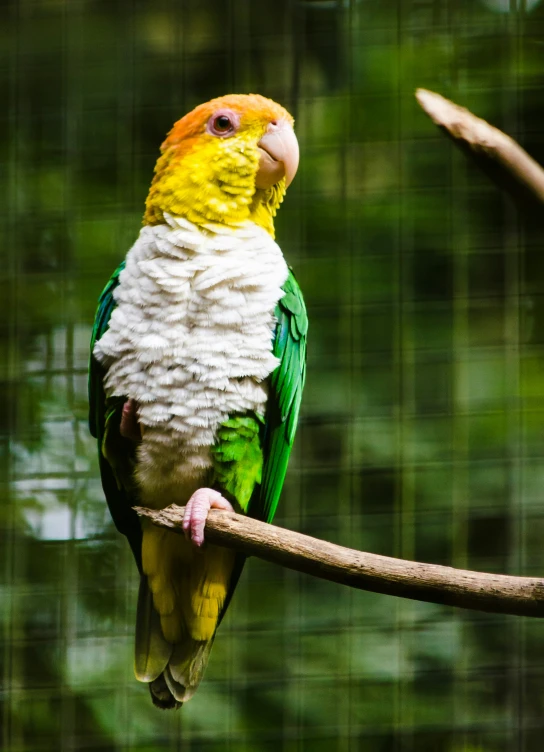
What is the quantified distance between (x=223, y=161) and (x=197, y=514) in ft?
1.22

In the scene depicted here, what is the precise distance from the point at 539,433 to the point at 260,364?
0.76 metres

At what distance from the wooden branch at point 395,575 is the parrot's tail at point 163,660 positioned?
0.21 meters

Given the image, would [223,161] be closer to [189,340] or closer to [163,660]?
[189,340]

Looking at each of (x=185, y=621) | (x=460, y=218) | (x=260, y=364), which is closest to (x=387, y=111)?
(x=460, y=218)

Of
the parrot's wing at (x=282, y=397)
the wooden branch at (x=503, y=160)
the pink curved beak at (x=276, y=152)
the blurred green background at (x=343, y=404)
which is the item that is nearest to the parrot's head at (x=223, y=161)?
the pink curved beak at (x=276, y=152)

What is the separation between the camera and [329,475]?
1509 millimetres

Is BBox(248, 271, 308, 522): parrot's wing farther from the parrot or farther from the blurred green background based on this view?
the blurred green background

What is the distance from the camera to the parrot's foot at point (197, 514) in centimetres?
82

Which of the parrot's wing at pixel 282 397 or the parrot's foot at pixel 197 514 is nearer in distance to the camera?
the parrot's foot at pixel 197 514

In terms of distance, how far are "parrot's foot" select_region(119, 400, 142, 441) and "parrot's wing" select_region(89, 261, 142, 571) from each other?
15 millimetres

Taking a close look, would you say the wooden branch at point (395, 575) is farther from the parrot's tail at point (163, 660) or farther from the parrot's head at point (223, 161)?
the parrot's head at point (223, 161)

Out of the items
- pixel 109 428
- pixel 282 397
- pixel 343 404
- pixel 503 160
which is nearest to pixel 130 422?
pixel 109 428

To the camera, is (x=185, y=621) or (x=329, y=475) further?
(x=329, y=475)

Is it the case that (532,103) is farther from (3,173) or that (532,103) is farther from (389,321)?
(3,173)
